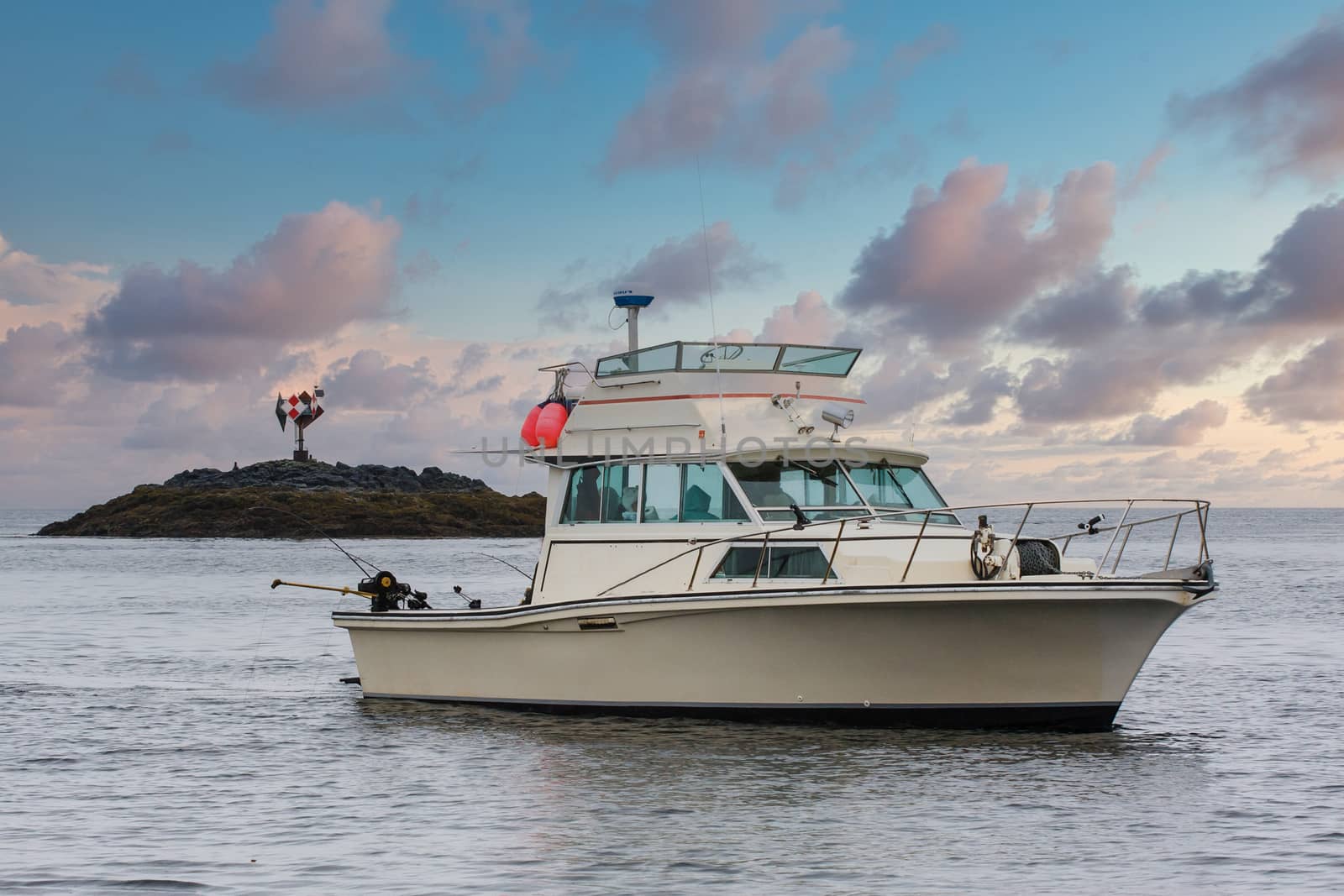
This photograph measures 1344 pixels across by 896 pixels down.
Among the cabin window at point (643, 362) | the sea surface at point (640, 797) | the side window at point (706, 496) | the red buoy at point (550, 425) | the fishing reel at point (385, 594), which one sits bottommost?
the sea surface at point (640, 797)

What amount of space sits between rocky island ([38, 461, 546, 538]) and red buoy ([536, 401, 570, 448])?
249 feet

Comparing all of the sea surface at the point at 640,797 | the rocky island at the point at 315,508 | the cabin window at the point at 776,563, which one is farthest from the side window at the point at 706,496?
the rocky island at the point at 315,508

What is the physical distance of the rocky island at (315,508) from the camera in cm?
9356

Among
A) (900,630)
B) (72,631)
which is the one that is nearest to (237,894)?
(900,630)

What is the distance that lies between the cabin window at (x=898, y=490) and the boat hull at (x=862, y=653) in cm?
188

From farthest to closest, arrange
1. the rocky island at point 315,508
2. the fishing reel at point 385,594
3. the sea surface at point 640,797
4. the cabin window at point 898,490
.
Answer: the rocky island at point 315,508, the fishing reel at point 385,594, the cabin window at point 898,490, the sea surface at point 640,797

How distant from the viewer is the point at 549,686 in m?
14.2

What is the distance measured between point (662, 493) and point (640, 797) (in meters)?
4.03

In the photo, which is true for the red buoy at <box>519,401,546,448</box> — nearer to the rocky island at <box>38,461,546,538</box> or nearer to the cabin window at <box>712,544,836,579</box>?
the cabin window at <box>712,544,836,579</box>

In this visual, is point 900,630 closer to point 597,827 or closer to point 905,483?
point 905,483

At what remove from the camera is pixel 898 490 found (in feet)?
47.7

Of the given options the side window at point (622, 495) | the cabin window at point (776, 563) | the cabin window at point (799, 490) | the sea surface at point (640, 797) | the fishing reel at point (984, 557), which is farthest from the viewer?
the side window at point (622, 495)

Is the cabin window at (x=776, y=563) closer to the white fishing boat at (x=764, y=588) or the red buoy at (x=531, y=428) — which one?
the white fishing boat at (x=764, y=588)

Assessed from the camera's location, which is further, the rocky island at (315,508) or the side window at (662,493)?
the rocky island at (315,508)
